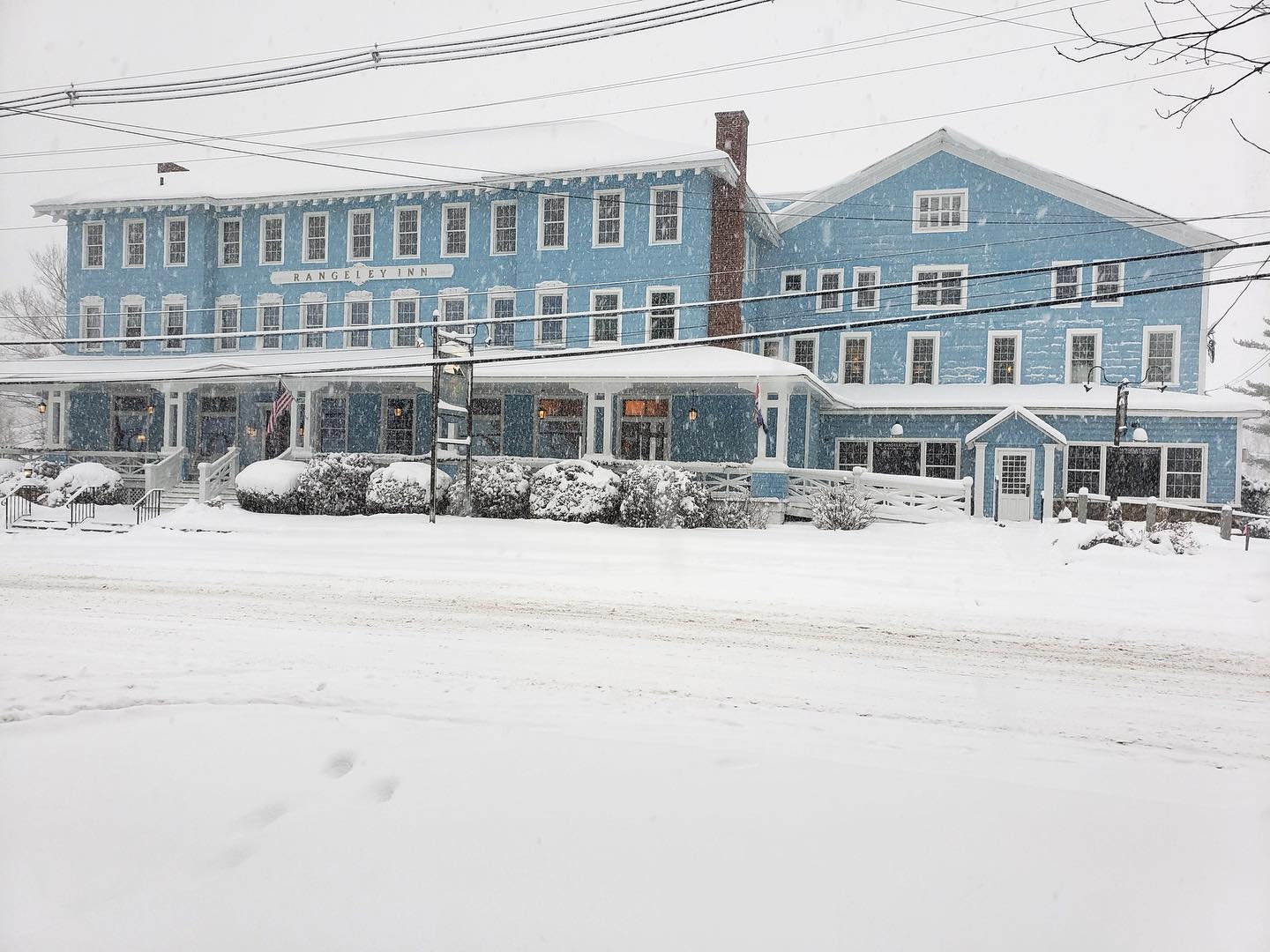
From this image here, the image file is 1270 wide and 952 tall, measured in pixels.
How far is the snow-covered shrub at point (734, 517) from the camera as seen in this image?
1984cm

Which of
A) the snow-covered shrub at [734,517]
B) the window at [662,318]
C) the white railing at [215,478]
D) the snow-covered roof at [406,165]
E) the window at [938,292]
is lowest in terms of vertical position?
the snow-covered shrub at [734,517]

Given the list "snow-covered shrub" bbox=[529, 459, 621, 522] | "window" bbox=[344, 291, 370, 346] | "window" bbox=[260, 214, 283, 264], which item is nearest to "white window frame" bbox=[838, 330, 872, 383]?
"snow-covered shrub" bbox=[529, 459, 621, 522]

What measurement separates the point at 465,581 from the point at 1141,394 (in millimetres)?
23491

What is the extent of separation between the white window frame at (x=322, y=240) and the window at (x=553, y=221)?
28.0 feet

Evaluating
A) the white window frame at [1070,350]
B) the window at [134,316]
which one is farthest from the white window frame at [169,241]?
the white window frame at [1070,350]

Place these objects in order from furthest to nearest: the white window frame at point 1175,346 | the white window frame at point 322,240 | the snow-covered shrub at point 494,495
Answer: the white window frame at point 322,240 < the white window frame at point 1175,346 < the snow-covered shrub at point 494,495

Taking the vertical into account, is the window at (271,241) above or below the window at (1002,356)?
above

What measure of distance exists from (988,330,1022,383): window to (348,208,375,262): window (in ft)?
72.7

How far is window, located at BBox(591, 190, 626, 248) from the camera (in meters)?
27.3

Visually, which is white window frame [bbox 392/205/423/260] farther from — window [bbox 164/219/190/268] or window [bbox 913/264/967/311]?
window [bbox 913/264/967/311]

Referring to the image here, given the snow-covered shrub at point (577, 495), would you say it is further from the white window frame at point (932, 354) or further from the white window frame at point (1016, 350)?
the white window frame at point (1016, 350)

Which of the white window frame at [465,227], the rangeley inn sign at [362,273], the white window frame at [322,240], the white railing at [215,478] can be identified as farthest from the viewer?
the white window frame at [322,240]

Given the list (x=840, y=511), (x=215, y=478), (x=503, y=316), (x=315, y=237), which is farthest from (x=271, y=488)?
(x=840, y=511)

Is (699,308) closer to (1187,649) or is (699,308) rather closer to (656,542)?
(656,542)
